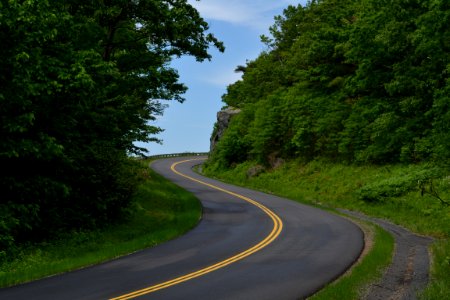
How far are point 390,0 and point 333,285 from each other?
19.4 m

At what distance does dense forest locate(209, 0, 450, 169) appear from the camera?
24.4 meters

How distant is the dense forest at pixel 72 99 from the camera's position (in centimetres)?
1399

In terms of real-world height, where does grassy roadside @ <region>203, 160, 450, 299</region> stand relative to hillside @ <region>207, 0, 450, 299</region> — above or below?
below

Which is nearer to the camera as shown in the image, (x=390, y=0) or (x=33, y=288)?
(x=33, y=288)

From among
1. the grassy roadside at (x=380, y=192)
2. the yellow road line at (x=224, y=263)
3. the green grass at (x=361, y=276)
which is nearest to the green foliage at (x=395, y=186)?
the grassy roadside at (x=380, y=192)

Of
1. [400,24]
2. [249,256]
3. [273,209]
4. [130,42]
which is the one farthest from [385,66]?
[249,256]

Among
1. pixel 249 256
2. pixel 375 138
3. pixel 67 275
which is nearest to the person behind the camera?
pixel 67 275

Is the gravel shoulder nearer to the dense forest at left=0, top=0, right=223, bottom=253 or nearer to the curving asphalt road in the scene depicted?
the curving asphalt road

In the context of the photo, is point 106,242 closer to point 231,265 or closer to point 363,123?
point 231,265

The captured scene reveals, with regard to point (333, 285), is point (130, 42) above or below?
above

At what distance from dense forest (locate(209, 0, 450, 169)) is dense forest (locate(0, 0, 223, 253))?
11.2 m

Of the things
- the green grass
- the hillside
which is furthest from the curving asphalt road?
the hillside

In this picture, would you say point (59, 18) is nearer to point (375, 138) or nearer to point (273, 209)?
point (273, 209)

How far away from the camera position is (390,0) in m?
24.6
